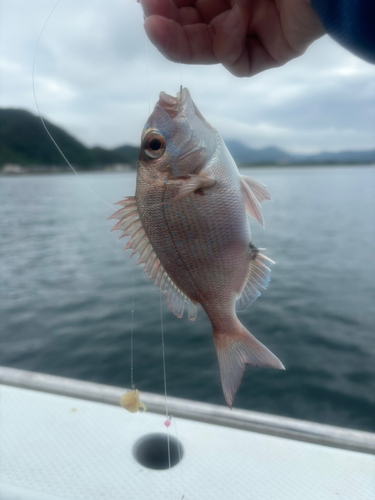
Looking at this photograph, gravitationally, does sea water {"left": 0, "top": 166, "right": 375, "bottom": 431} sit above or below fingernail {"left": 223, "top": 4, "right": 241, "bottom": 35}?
below

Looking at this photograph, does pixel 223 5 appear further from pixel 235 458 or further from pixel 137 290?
pixel 137 290

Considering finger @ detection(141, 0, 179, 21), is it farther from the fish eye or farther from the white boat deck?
the white boat deck

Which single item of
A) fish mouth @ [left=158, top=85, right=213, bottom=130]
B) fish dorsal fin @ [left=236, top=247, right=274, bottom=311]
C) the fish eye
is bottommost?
fish dorsal fin @ [left=236, top=247, right=274, bottom=311]

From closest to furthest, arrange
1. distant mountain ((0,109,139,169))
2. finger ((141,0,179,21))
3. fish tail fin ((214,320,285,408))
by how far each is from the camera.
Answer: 1. fish tail fin ((214,320,285,408))
2. finger ((141,0,179,21))
3. distant mountain ((0,109,139,169))

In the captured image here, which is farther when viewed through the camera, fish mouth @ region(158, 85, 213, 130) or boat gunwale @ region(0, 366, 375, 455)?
boat gunwale @ region(0, 366, 375, 455)

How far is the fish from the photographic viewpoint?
1.41 metres

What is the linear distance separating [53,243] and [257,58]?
41.6ft

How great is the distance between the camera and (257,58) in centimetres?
174

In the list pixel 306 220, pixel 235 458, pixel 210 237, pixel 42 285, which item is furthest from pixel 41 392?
pixel 306 220

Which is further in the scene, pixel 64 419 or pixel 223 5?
pixel 64 419

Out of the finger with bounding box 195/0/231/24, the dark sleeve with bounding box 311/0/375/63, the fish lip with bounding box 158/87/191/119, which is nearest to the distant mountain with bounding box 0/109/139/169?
the fish lip with bounding box 158/87/191/119

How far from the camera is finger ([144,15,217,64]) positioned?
1387 mm

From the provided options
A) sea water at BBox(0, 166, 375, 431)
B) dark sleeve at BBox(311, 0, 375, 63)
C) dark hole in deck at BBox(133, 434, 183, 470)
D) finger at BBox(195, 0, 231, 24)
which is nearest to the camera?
dark sleeve at BBox(311, 0, 375, 63)

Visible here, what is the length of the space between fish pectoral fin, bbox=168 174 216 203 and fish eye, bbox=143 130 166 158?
14 cm
